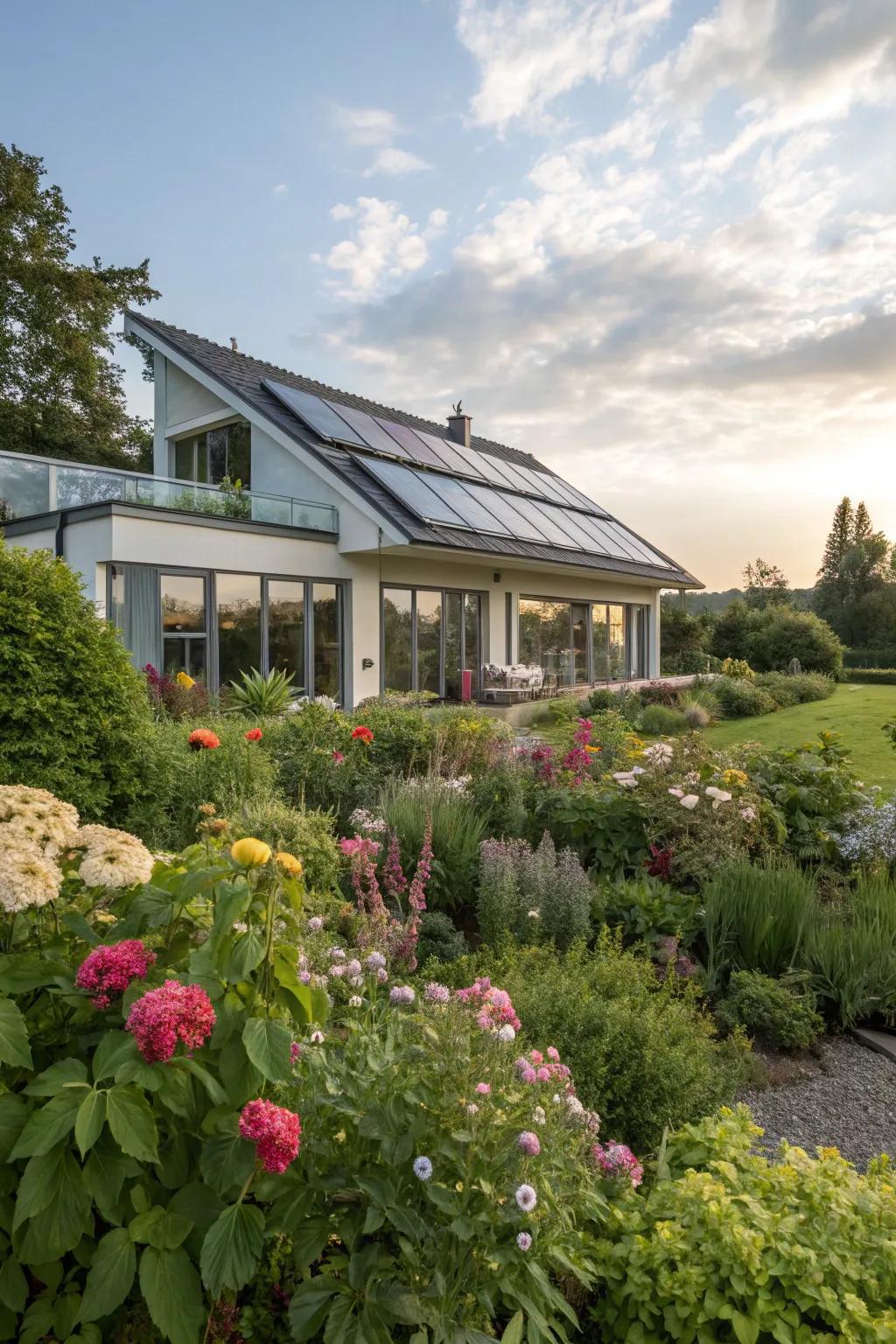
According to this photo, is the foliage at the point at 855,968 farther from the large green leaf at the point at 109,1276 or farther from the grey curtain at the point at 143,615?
the grey curtain at the point at 143,615

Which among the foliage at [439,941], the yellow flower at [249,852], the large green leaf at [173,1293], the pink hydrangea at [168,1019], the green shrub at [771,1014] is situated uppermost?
the yellow flower at [249,852]

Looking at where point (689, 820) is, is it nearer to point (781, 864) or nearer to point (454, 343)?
point (781, 864)

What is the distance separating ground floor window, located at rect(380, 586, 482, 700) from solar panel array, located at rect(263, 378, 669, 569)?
5.73 feet

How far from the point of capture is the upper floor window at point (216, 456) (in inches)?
617

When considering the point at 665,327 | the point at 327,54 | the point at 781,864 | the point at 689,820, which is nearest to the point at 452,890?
Result: the point at 689,820

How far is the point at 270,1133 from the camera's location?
4.67 feet

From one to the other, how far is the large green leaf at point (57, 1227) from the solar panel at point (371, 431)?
15.3m

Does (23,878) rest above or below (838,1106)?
above

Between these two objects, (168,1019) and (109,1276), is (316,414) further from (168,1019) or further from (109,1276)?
(109,1276)

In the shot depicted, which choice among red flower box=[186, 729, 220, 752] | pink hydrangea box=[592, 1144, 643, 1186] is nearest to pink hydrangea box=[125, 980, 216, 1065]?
pink hydrangea box=[592, 1144, 643, 1186]

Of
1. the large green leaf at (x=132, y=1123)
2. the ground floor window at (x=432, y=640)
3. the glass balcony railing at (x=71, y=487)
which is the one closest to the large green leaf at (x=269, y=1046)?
the large green leaf at (x=132, y=1123)

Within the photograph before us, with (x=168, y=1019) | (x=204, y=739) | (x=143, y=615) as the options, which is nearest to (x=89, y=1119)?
(x=168, y=1019)

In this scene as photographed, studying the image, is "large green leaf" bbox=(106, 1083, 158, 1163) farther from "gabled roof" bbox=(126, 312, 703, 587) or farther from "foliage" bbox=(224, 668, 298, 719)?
"gabled roof" bbox=(126, 312, 703, 587)

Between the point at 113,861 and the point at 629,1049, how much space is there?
1960mm
